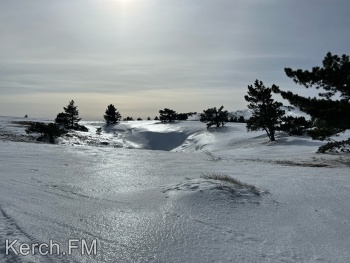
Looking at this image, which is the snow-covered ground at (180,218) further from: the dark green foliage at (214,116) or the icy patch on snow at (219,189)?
Result: the dark green foliage at (214,116)

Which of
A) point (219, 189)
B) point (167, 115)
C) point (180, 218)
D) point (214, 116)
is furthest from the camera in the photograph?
point (167, 115)

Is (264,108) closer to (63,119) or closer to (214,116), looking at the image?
(214,116)

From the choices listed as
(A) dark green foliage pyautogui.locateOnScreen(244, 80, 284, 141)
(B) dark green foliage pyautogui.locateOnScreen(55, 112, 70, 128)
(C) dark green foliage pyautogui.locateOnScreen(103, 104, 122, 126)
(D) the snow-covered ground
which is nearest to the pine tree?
(B) dark green foliage pyautogui.locateOnScreen(55, 112, 70, 128)

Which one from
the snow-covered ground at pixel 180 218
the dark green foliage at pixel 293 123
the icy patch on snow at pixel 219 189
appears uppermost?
the dark green foliage at pixel 293 123

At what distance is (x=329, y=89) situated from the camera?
15.5m

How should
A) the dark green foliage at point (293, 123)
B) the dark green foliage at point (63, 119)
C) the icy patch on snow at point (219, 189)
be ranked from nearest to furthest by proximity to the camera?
the icy patch on snow at point (219, 189)
the dark green foliage at point (293, 123)
the dark green foliage at point (63, 119)

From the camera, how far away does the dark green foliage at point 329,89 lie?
47.3 ft

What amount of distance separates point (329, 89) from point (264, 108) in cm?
1485

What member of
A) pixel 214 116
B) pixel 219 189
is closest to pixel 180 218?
pixel 219 189

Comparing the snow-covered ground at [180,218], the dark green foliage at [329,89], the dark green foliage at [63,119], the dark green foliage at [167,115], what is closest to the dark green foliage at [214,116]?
the dark green foliage at [167,115]

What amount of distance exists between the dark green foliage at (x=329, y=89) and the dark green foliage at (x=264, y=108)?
13771 mm

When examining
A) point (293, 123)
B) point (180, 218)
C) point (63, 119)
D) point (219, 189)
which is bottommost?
point (180, 218)

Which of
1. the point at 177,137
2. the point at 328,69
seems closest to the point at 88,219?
the point at 328,69

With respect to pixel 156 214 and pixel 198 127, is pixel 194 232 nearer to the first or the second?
pixel 156 214
